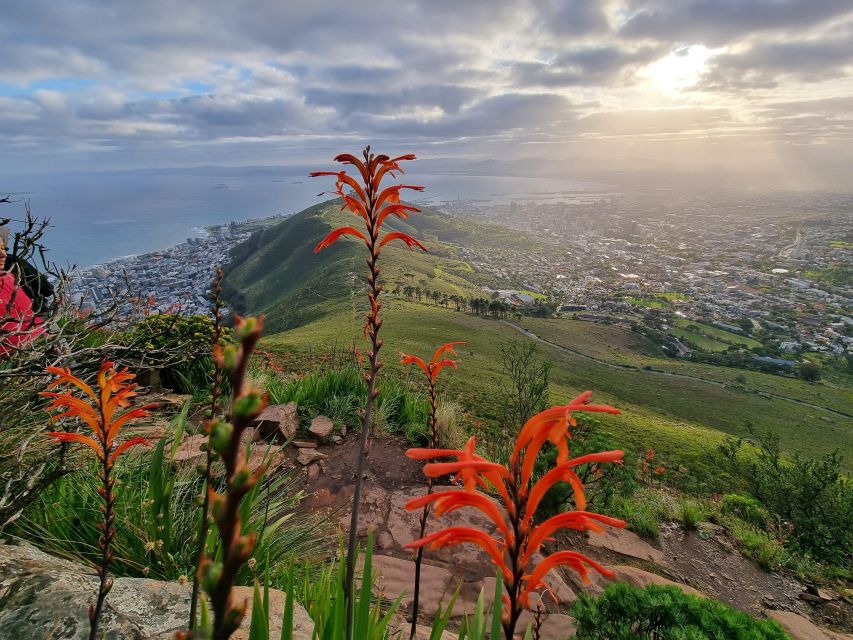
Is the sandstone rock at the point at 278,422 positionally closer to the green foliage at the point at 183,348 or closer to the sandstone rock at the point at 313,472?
the sandstone rock at the point at 313,472

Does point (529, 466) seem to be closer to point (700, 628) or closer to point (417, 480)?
point (700, 628)

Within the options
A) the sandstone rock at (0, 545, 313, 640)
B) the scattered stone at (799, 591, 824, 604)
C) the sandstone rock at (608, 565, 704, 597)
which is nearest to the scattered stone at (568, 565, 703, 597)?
the sandstone rock at (608, 565, 704, 597)

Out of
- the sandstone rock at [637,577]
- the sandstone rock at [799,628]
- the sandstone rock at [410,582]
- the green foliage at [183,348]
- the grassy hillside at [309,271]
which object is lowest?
the grassy hillside at [309,271]

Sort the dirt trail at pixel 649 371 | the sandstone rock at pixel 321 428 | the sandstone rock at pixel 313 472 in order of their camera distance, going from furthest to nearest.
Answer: the dirt trail at pixel 649 371 → the sandstone rock at pixel 321 428 → the sandstone rock at pixel 313 472

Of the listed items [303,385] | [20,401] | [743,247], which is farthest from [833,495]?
[743,247]

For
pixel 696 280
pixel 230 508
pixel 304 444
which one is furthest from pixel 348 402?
pixel 696 280

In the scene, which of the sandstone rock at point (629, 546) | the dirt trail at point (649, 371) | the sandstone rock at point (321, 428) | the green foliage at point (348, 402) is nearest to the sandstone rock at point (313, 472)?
the sandstone rock at point (321, 428)
